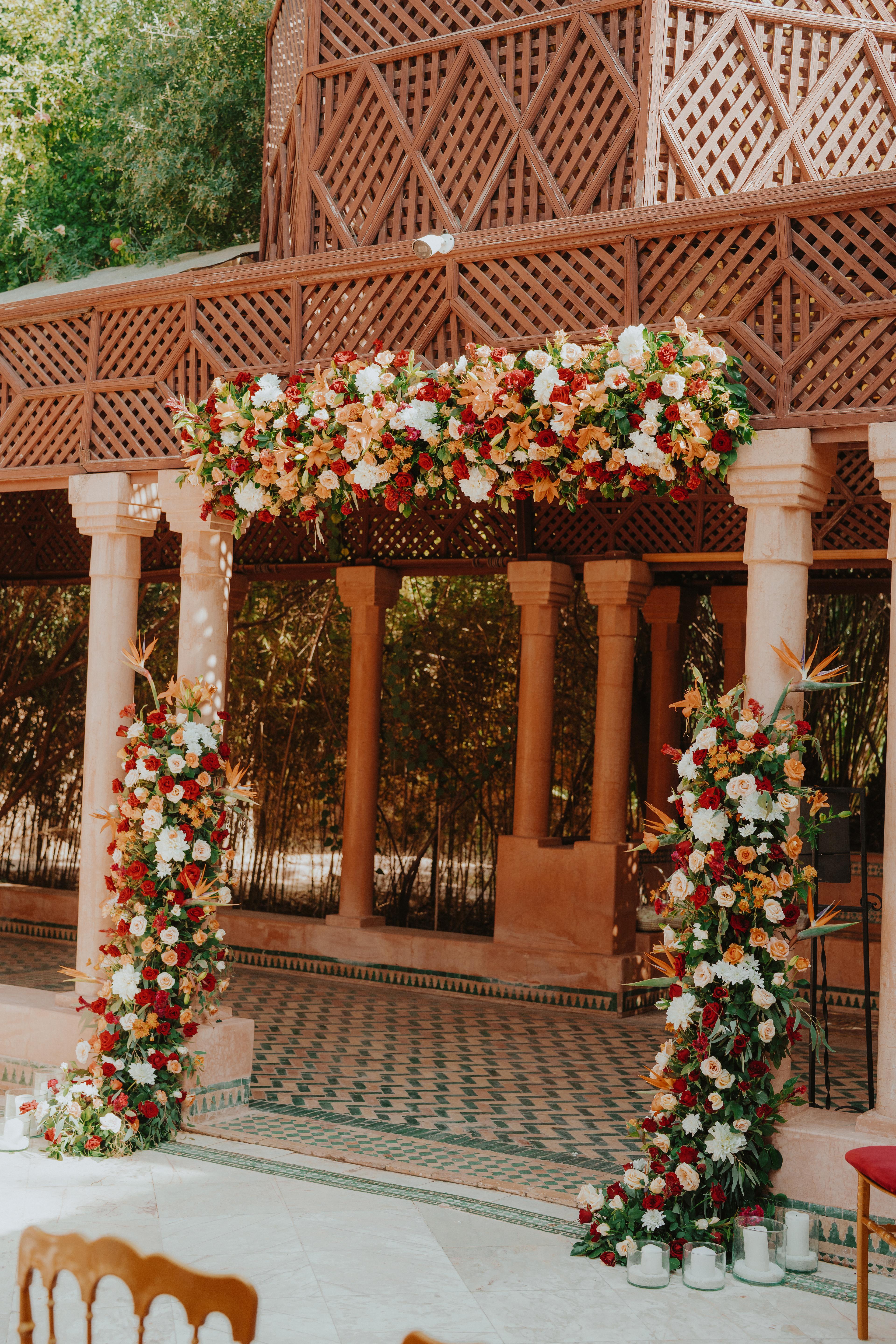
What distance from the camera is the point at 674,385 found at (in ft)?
16.2

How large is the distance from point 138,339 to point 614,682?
15.4 feet

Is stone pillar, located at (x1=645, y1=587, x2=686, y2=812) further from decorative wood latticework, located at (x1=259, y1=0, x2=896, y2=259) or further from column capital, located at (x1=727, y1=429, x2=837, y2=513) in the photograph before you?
column capital, located at (x1=727, y1=429, x2=837, y2=513)

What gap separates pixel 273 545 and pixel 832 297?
6.84m

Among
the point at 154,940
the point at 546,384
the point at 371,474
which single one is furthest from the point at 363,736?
the point at 546,384

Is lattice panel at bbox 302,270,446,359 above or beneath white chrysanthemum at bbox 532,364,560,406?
above

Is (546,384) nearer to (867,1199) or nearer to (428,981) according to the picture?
(867,1199)

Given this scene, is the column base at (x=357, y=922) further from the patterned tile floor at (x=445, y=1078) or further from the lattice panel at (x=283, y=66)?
the lattice panel at (x=283, y=66)

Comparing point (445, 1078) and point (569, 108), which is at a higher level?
point (569, 108)

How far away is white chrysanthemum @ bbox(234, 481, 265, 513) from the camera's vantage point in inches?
236

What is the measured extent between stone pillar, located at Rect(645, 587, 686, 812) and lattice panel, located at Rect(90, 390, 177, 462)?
5488 millimetres

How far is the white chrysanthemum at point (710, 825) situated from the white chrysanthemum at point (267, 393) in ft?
8.53

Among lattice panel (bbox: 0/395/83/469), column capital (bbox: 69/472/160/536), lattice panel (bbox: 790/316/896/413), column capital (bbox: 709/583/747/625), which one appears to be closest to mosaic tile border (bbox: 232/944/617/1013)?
column capital (bbox: 709/583/747/625)

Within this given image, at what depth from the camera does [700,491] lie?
9.26 m

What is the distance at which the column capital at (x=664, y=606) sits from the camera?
36.7ft
